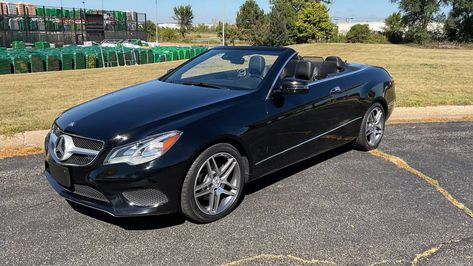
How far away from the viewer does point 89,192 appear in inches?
135

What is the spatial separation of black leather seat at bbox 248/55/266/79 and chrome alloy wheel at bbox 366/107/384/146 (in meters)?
1.90

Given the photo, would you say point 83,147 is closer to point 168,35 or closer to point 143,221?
point 143,221

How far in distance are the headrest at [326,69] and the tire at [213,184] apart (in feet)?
5.86

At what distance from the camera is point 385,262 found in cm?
319

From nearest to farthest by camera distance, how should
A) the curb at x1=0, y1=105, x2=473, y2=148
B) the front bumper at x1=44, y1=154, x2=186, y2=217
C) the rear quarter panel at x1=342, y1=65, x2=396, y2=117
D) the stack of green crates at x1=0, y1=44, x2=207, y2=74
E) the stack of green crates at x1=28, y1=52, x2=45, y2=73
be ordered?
the front bumper at x1=44, y1=154, x2=186, y2=217, the rear quarter panel at x1=342, y1=65, x2=396, y2=117, the curb at x1=0, y1=105, x2=473, y2=148, the stack of green crates at x1=0, y1=44, x2=207, y2=74, the stack of green crates at x1=28, y1=52, x2=45, y2=73

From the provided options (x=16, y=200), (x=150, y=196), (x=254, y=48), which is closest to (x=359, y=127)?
(x=254, y=48)

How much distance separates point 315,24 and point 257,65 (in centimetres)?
6349

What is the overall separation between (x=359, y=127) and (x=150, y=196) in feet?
10.5

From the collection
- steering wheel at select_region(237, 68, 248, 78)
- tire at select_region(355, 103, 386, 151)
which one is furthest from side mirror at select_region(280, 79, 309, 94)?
tire at select_region(355, 103, 386, 151)

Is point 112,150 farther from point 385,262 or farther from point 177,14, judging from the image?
point 177,14

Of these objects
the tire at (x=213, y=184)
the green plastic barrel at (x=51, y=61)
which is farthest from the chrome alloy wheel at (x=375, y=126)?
the green plastic barrel at (x=51, y=61)

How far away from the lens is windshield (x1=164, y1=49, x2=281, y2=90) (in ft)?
14.8

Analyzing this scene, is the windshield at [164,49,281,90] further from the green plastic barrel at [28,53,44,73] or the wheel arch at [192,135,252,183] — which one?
the green plastic barrel at [28,53,44,73]

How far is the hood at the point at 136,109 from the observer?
3506 millimetres
